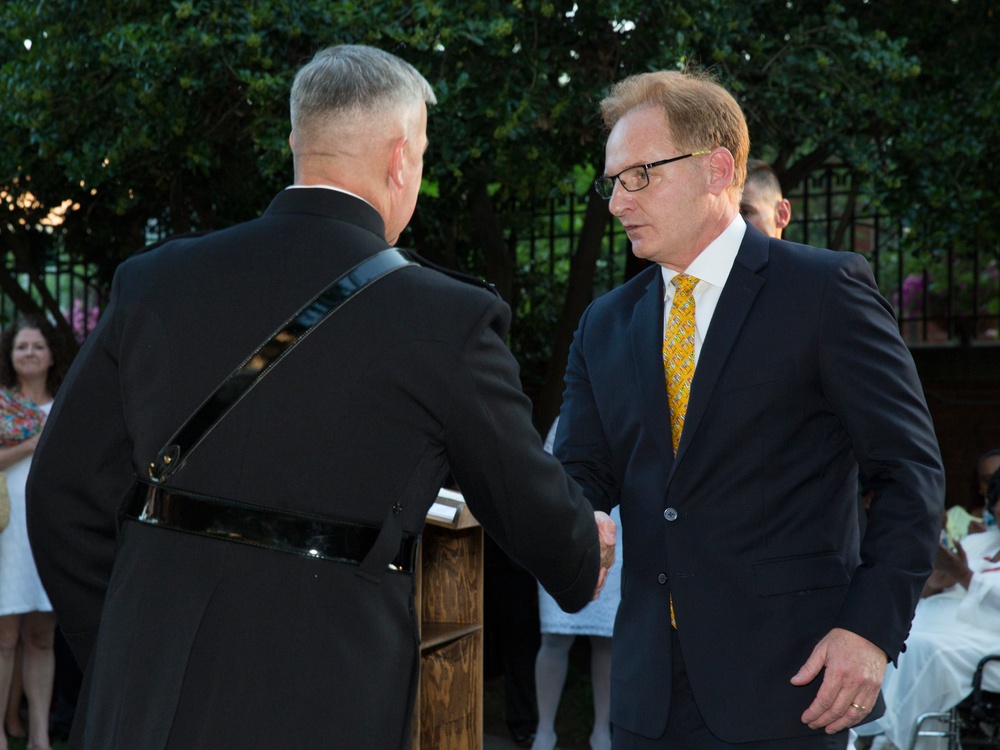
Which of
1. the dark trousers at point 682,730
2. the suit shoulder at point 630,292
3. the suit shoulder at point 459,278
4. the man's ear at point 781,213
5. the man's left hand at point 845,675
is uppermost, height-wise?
the man's ear at point 781,213

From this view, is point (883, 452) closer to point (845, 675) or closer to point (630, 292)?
point (845, 675)

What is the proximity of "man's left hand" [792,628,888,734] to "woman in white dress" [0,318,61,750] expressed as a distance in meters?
5.10

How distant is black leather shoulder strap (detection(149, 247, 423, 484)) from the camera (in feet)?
6.64

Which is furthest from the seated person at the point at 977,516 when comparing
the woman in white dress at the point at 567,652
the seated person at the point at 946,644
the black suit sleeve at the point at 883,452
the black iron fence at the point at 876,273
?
the black suit sleeve at the point at 883,452

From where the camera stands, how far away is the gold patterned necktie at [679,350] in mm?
2740

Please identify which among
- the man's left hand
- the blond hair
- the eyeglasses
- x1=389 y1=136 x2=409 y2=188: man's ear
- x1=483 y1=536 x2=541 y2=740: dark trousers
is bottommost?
x1=483 y1=536 x2=541 y2=740: dark trousers

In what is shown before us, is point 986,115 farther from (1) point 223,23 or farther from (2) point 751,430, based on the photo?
(2) point 751,430

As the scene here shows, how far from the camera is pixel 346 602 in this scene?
2021mm

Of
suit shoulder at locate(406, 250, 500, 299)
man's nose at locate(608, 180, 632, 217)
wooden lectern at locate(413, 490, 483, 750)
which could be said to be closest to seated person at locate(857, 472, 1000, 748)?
wooden lectern at locate(413, 490, 483, 750)

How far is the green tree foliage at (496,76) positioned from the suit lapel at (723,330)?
3.67 m

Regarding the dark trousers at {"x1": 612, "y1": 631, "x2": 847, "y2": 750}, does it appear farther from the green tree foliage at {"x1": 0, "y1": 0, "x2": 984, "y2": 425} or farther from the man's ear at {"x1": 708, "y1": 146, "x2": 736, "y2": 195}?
the green tree foliage at {"x1": 0, "y1": 0, "x2": 984, "y2": 425}

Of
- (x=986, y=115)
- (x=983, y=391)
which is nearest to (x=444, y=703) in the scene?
(x=986, y=115)

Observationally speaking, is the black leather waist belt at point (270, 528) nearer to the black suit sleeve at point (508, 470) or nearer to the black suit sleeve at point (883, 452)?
the black suit sleeve at point (508, 470)

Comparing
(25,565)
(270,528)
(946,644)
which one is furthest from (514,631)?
(270,528)
